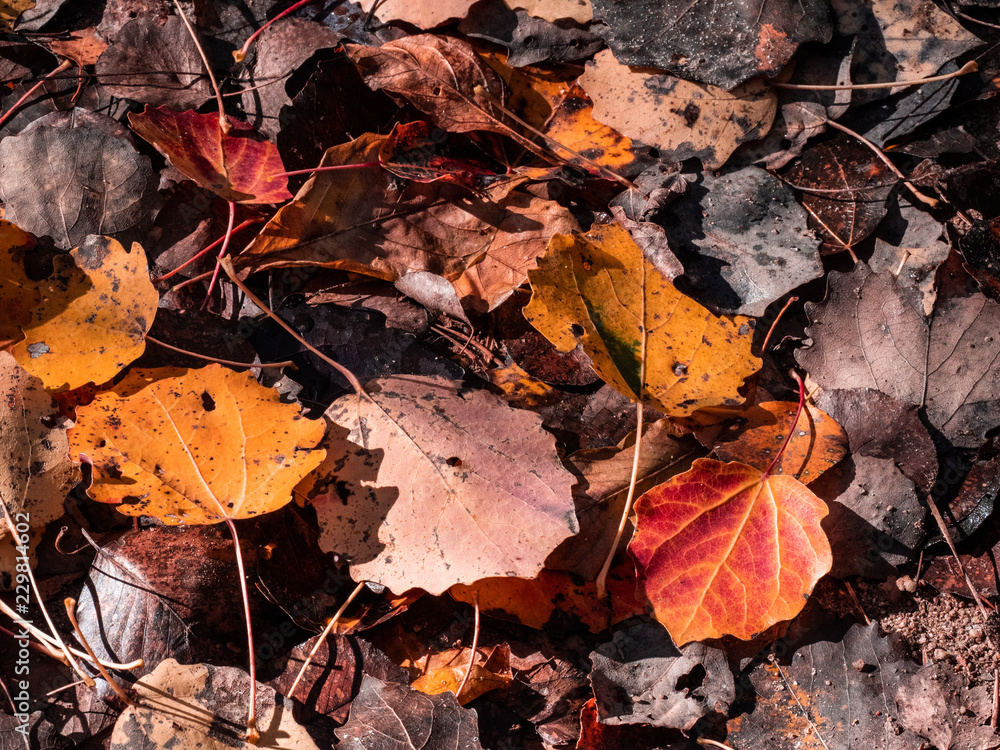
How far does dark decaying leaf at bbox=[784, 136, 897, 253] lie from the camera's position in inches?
72.5

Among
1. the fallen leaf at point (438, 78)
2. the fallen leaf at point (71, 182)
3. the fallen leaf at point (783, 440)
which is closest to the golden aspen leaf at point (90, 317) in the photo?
the fallen leaf at point (71, 182)

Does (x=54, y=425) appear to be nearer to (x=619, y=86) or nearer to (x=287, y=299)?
(x=287, y=299)

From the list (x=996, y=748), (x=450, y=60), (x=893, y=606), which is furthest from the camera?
(x=450, y=60)

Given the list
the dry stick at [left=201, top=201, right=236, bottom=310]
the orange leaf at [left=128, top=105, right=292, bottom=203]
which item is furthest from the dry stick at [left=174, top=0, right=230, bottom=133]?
the dry stick at [left=201, top=201, right=236, bottom=310]

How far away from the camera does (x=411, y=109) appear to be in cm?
192

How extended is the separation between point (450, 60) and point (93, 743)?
1.91m

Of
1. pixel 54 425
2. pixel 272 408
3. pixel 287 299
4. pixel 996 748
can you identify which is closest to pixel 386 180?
pixel 287 299

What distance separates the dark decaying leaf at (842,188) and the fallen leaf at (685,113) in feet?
0.58

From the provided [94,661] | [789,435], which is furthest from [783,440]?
[94,661]

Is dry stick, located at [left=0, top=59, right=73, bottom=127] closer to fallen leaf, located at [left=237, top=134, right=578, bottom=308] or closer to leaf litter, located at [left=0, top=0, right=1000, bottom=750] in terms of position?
leaf litter, located at [left=0, top=0, right=1000, bottom=750]

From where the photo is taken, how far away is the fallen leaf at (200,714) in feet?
5.15

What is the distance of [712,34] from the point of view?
5.98 ft

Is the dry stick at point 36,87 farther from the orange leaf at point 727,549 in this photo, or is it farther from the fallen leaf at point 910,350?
the fallen leaf at point 910,350

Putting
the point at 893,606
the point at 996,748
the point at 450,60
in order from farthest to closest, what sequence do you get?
1. the point at 450,60
2. the point at 893,606
3. the point at 996,748
